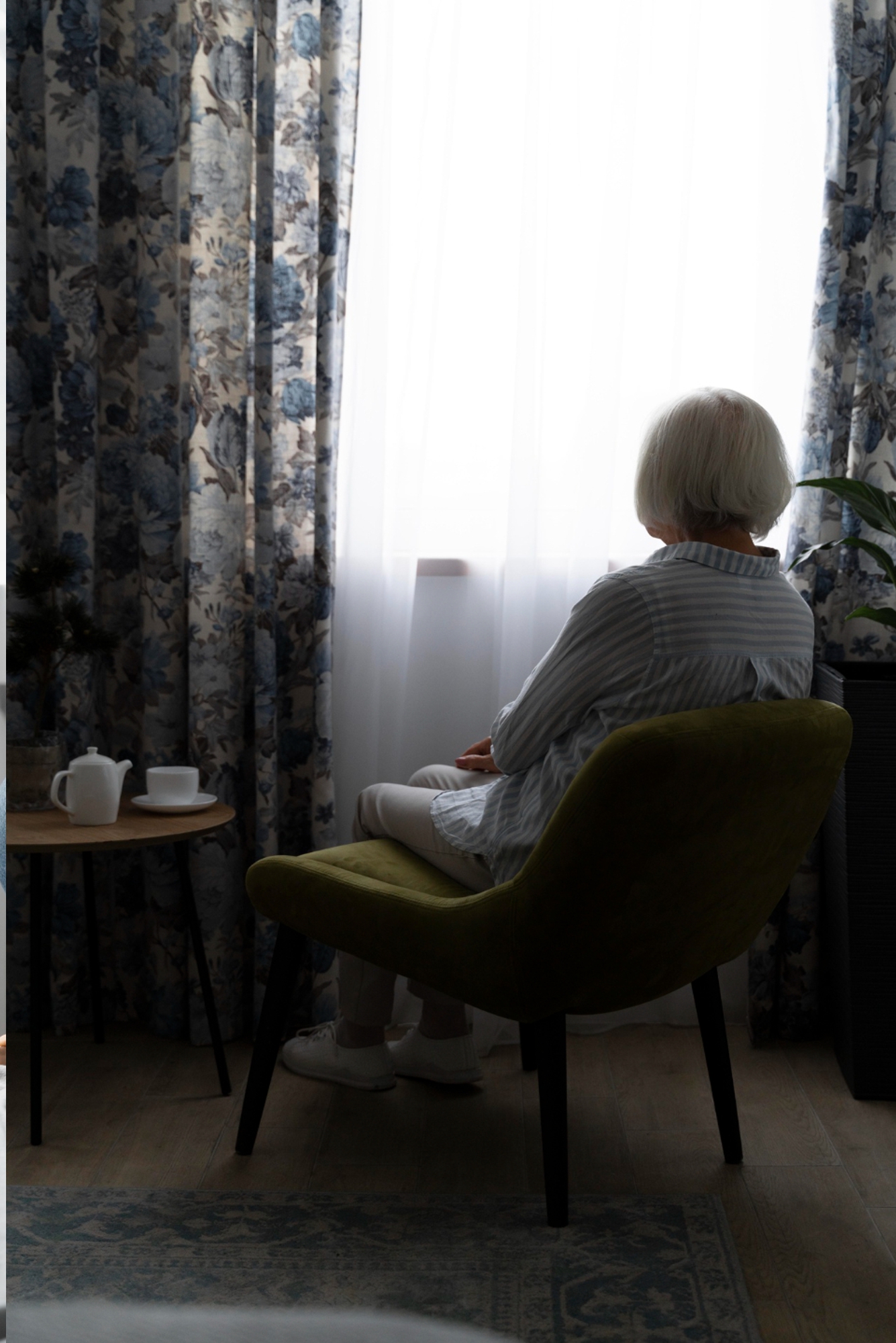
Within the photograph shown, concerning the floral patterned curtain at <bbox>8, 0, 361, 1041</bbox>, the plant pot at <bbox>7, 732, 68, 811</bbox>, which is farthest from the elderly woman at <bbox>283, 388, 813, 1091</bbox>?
the plant pot at <bbox>7, 732, 68, 811</bbox>

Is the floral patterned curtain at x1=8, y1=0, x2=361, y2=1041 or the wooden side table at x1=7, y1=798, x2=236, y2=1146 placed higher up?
the floral patterned curtain at x1=8, y1=0, x2=361, y2=1041

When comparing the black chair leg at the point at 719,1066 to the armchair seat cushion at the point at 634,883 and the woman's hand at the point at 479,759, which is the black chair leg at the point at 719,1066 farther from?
the woman's hand at the point at 479,759

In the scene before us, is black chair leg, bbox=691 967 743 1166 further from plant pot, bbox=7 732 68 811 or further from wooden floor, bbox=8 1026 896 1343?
plant pot, bbox=7 732 68 811

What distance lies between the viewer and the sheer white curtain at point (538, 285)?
2.21 m

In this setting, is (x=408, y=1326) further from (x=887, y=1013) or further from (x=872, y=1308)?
(x=887, y=1013)

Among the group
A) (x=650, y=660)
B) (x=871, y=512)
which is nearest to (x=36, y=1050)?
(x=650, y=660)

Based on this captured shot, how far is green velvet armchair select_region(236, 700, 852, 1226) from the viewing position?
4.39 feet

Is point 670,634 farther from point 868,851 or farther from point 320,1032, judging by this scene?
point 320,1032

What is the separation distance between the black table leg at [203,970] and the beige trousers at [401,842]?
0.79ft

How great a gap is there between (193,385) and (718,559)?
3.77 feet

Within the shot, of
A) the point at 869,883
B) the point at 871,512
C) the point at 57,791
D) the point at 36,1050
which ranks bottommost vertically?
the point at 36,1050

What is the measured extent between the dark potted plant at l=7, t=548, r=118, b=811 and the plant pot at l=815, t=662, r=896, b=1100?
1358mm

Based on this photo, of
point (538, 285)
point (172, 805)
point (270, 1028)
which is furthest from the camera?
point (538, 285)

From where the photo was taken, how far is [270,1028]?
1736mm
